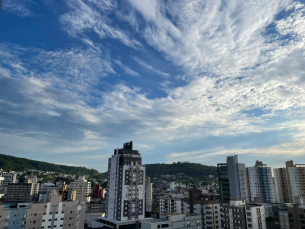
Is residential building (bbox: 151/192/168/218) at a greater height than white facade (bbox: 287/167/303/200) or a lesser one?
lesser

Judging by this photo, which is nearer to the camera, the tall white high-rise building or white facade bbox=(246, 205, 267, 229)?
white facade bbox=(246, 205, 267, 229)

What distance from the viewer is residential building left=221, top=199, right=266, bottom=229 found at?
50562mm

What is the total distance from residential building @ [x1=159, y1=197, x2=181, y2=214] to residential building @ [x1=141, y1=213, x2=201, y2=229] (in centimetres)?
2266

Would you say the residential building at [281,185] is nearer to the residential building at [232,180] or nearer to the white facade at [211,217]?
the residential building at [232,180]

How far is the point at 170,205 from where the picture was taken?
8106cm

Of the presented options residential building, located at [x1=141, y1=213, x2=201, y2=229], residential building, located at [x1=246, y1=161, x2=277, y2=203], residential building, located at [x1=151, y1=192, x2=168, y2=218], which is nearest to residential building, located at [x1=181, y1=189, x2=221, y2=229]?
residential building, located at [x1=141, y1=213, x2=201, y2=229]

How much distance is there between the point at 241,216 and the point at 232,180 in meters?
54.2

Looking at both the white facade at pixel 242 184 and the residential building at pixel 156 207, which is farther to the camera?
the white facade at pixel 242 184

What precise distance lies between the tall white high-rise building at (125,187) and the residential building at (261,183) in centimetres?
6794

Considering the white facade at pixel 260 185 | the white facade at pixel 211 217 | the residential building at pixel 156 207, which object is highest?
the white facade at pixel 260 185

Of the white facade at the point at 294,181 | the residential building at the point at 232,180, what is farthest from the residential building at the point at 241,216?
the white facade at the point at 294,181

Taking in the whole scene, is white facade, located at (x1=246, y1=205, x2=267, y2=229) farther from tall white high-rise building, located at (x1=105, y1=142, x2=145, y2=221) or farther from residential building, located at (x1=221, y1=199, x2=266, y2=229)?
tall white high-rise building, located at (x1=105, y1=142, x2=145, y2=221)

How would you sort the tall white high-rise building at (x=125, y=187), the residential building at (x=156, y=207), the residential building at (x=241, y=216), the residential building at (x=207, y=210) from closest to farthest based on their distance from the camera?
the residential building at (x=241, y=216), the residential building at (x=207, y=210), the tall white high-rise building at (x=125, y=187), the residential building at (x=156, y=207)

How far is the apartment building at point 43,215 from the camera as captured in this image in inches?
1785
